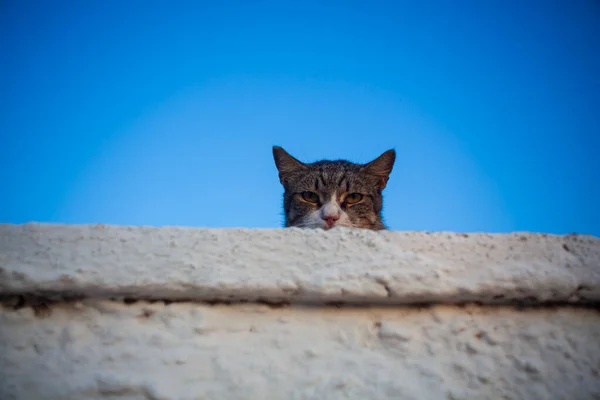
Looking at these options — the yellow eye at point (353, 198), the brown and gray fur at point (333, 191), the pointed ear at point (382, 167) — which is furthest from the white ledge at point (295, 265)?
the pointed ear at point (382, 167)

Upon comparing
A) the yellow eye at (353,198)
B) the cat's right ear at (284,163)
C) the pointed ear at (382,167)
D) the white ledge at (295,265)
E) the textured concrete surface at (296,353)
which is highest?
the cat's right ear at (284,163)

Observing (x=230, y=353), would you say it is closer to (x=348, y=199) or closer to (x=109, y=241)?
(x=109, y=241)

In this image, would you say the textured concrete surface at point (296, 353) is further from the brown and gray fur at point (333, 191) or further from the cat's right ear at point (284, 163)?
the cat's right ear at point (284, 163)

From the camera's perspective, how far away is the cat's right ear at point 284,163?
362cm

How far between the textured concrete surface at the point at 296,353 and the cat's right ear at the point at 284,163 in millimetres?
2786

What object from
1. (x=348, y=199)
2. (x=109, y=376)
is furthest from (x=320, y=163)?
(x=109, y=376)

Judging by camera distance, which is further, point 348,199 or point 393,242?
point 348,199

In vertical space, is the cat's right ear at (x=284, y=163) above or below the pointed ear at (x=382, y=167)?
above

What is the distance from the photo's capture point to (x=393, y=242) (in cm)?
93

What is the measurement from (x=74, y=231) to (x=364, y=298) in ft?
2.23

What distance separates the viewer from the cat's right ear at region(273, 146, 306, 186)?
3615mm

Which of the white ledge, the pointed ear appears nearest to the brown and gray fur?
the pointed ear

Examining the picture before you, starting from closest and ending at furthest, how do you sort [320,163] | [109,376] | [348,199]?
[109,376]
[348,199]
[320,163]

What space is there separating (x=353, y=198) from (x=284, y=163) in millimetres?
830
